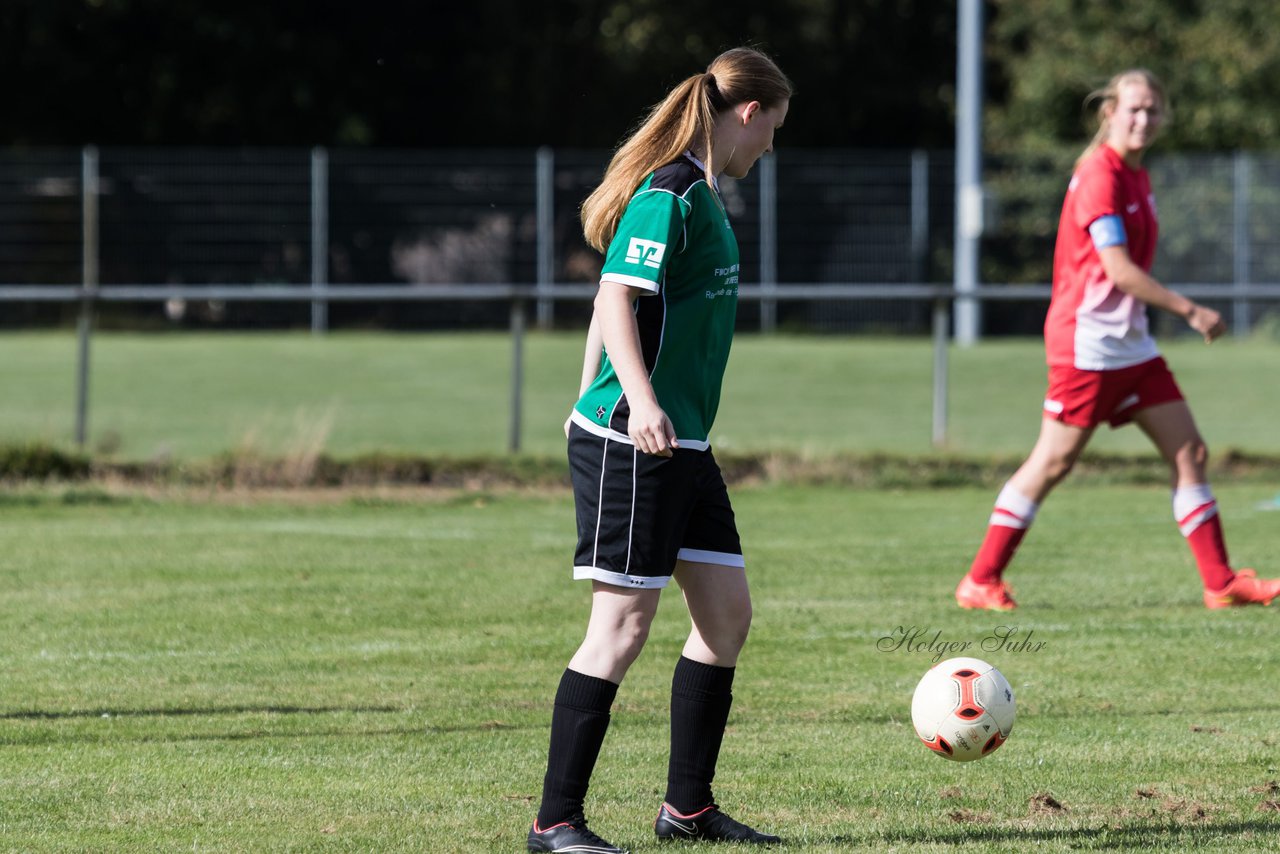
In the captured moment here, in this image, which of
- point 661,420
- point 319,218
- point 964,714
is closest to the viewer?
point 661,420

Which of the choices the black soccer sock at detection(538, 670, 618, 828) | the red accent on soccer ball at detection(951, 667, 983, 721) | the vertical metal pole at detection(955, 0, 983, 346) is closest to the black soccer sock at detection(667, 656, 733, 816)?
the black soccer sock at detection(538, 670, 618, 828)

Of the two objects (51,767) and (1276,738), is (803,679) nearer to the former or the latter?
(1276,738)

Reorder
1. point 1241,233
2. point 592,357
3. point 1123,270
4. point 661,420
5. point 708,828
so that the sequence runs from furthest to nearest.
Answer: point 1241,233
point 1123,270
point 592,357
point 708,828
point 661,420

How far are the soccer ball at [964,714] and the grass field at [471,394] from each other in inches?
313

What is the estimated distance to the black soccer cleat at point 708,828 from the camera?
14.4ft

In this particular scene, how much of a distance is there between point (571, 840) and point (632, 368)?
3.67 feet

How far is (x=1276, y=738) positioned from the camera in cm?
543

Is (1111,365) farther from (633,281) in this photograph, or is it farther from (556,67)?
(556,67)

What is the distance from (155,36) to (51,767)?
2912cm

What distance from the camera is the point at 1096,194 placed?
7.34 metres

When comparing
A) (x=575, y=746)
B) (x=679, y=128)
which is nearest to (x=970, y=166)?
(x=679, y=128)

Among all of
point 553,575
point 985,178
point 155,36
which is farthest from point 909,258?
point 553,575

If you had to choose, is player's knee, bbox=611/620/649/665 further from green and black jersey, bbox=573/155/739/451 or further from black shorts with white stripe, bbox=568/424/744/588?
green and black jersey, bbox=573/155/739/451

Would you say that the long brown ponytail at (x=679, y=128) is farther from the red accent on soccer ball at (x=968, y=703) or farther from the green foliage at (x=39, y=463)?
the green foliage at (x=39, y=463)
